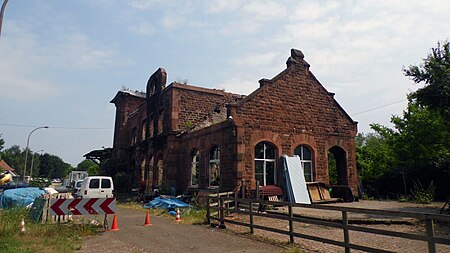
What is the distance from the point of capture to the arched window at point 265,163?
16.9 metres

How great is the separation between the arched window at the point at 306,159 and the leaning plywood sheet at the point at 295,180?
134 cm

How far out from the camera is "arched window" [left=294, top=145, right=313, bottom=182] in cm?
1844

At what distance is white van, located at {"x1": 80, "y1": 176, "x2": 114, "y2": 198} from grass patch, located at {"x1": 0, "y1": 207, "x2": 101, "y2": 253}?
7.67 m

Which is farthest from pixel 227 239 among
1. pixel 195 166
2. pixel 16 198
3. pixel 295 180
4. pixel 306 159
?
pixel 195 166

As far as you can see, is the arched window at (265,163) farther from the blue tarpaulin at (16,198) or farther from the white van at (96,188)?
the blue tarpaulin at (16,198)

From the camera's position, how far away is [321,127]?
19547 millimetres

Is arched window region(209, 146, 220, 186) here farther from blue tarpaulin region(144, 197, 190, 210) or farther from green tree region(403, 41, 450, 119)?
green tree region(403, 41, 450, 119)

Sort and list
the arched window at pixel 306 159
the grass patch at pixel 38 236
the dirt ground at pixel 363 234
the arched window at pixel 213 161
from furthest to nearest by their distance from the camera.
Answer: the arched window at pixel 213 161 < the arched window at pixel 306 159 < the dirt ground at pixel 363 234 < the grass patch at pixel 38 236

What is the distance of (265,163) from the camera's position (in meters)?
17.2

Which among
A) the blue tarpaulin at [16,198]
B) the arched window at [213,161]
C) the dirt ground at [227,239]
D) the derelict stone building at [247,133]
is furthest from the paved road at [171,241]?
the blue tarpaulin at [16,198]

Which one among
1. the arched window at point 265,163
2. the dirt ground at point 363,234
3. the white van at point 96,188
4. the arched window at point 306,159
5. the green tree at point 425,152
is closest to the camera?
the dirt ground at point 363,234

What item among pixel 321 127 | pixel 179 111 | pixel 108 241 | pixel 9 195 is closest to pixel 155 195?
pixel 179 111

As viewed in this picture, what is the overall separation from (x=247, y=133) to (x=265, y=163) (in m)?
1.86

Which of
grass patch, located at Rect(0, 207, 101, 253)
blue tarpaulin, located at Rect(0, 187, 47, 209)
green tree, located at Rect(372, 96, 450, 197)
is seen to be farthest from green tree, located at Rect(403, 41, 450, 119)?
blue tarpaulin, located at Rect(0, 187, 47, 209)
